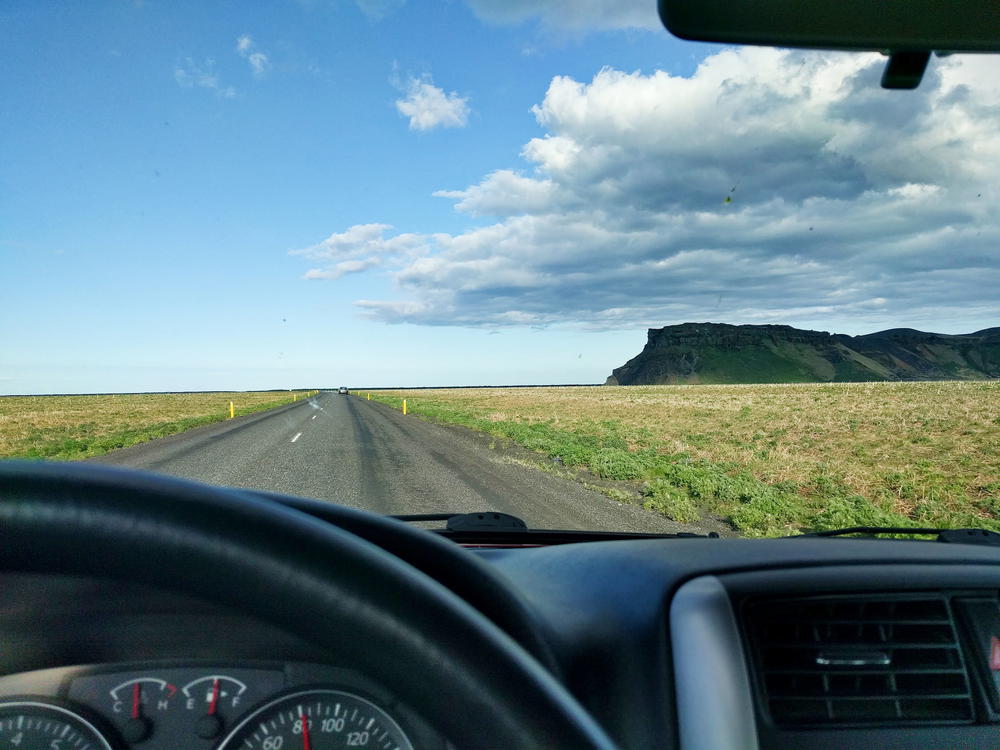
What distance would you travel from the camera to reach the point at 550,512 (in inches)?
349

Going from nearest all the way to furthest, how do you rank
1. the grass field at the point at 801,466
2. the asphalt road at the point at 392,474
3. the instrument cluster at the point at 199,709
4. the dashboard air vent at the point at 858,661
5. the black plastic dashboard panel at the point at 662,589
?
the instrument cluster at the point at 199,709
the black plastic dashboard panel at the point at 662,589
the dashboard air vent at the point at 858,661
the asphalt road at the point at 392,474
the grass field at the point at 801,466

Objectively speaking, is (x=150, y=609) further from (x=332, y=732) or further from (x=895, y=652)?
(x=895, y=652)

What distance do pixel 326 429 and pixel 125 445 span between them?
6385 mm

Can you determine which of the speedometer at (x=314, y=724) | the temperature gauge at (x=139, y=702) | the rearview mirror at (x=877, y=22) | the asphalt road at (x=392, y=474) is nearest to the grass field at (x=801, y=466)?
the asphalt road at (x=392, y=474)

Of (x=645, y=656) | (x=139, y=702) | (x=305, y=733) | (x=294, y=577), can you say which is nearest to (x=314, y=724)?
(x=305, y=733)

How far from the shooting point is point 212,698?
1.27 metres

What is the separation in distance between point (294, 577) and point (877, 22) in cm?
200

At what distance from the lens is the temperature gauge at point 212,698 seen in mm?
1255

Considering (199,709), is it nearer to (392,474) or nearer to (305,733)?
(305,733)

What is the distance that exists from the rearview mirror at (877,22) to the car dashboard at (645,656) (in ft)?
4.71

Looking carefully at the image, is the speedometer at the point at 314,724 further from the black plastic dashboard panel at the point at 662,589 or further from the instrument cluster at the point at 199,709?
the black plastic dashboard panel at the point at 662,589

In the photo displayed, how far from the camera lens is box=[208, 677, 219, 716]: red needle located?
126 cm

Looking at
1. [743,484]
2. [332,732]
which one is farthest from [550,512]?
[332,732]

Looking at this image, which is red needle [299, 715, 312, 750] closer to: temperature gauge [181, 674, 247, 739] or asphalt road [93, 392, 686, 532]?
temperature gauge [181, 674, 247, 739]
